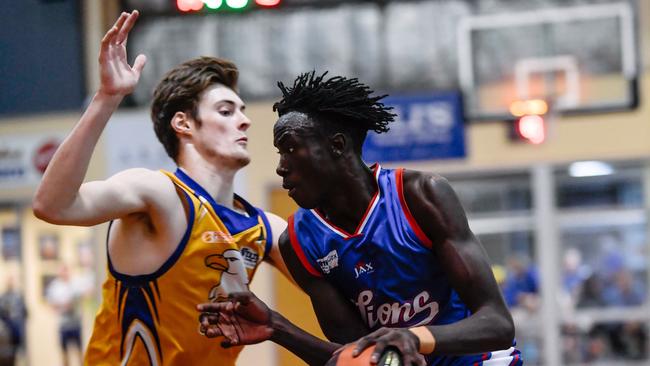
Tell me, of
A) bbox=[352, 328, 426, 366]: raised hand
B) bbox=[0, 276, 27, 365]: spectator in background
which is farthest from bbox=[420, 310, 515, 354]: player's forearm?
bbox=[0, 276, 27, 365]: spectator in background

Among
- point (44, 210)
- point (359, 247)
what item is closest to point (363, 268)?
point (359, 247)

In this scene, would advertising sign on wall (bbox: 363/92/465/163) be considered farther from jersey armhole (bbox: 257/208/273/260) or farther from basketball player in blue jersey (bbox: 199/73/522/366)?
basketball player in blue jersey (bbox: 199/73/522/366)

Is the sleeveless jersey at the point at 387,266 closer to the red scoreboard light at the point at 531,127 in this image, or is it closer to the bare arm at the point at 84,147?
the bare arm at the point at 84,147

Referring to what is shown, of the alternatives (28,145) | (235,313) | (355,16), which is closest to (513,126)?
(355,16)

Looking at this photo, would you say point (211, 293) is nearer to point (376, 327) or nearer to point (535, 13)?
point (376, 327)

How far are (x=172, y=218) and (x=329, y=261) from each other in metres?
0.84

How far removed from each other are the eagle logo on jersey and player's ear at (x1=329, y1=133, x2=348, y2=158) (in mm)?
993

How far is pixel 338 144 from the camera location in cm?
398

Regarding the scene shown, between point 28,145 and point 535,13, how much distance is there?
5.53m

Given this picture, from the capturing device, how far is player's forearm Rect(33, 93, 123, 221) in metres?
4.16

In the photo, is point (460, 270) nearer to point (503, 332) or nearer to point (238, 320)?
point (503, 332)

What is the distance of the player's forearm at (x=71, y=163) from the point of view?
13.6 ft

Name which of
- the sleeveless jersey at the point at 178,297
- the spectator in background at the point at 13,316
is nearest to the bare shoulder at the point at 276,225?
the sleeveless jersey at the point at 178,297

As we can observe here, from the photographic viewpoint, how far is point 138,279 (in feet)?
15.5
